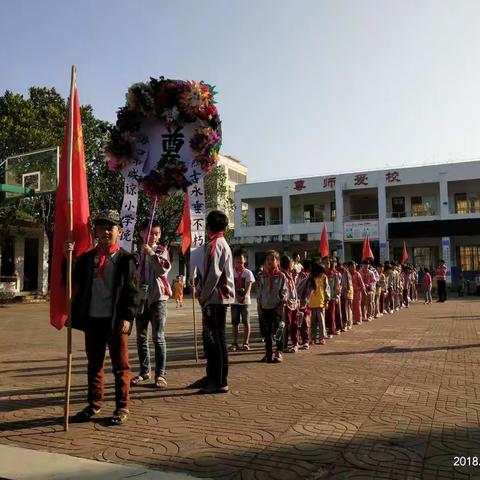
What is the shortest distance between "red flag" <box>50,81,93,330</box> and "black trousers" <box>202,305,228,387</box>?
1.53 m

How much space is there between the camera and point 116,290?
487 centimetres

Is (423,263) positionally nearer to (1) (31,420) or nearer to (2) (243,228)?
(2) (243,228)

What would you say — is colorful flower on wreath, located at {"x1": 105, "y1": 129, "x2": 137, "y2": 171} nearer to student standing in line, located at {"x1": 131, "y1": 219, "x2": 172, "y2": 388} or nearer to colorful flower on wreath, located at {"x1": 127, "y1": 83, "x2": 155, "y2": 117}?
colorful flower on wreath, located at {"x1": 127, "y1": 83, "x2": 155, "y2": 117}

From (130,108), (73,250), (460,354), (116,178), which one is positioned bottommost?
(460,354)

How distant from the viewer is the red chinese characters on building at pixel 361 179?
36719mm

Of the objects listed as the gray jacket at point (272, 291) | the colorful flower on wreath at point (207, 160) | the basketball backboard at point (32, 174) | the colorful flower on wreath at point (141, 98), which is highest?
the basketball backboard at point (32, 174)

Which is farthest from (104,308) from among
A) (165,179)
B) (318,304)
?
(318,304)

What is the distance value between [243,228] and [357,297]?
27127 mm

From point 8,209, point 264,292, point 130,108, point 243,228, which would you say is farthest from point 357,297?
point 243,228

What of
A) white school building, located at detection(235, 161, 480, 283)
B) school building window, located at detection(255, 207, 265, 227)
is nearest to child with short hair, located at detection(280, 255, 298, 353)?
white school building, located at detection(235, 161, 480, 283)

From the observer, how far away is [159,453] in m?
3.95

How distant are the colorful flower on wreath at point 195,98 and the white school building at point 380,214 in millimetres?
29788

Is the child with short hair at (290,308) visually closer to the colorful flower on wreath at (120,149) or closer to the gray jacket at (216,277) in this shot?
the gray jacket at (216,277)

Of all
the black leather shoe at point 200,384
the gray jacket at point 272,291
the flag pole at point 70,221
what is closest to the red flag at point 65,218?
the flag pole at point 70,221
